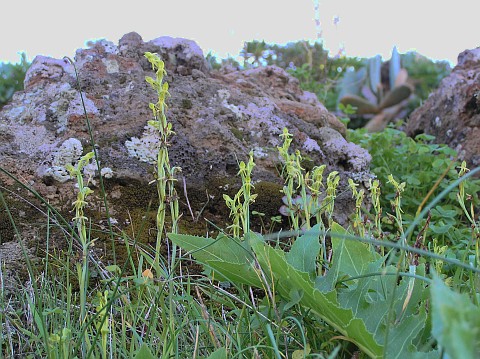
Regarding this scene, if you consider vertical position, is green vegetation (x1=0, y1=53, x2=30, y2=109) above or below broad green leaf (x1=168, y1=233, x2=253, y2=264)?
above

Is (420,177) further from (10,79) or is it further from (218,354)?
(10,79)

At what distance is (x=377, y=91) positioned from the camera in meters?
8.91

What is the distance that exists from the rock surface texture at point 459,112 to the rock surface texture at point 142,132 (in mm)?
1445

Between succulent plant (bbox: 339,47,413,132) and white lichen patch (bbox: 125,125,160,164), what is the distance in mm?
5813

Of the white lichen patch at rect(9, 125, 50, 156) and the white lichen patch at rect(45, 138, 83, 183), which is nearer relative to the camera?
the white lichen patch at rect(45, 138, 83, 183)

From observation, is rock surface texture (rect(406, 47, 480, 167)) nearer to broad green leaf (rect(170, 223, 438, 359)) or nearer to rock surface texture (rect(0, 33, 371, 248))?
rock surface texture (rect(0, 33, 371, 248))

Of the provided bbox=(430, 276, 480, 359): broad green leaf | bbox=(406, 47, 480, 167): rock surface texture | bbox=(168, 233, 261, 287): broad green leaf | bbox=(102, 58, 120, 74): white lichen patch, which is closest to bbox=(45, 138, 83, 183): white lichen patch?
bbox=(102, 58, 120, 74): white lichen patch

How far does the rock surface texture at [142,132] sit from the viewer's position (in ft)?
8.43

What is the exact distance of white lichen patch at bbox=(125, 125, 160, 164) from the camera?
8.73ft

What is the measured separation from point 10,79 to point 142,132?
5295 millimetres

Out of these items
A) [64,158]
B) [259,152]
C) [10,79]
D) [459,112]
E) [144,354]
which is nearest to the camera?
[144,354]

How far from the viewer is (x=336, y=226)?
73.4 inches

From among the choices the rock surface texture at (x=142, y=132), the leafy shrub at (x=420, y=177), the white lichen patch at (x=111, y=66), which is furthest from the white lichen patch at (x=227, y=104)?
the leafy shrub at (x=420, y=177)

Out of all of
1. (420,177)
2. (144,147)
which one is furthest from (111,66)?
(420,177)
